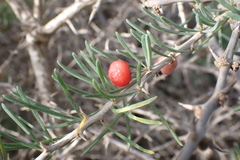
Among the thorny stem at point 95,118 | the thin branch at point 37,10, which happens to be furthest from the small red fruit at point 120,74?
the thin branch at point 37,10

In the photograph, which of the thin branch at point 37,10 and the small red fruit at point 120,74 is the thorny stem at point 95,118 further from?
the thin branch at point 37,10

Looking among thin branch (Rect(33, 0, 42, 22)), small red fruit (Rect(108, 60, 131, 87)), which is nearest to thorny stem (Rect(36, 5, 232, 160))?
small red fruit (Rect(108, 60, 131, 87))

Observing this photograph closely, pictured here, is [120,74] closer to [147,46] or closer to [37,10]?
[147,46]

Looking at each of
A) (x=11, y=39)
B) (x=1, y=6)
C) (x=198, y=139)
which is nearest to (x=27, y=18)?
(x=1, y=6)

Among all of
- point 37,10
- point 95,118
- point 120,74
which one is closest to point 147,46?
point 120,74

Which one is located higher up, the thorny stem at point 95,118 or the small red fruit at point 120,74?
the small red fruit at point 120,74

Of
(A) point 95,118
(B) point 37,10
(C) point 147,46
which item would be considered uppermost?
(B) point 37,10

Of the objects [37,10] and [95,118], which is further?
[37,10]

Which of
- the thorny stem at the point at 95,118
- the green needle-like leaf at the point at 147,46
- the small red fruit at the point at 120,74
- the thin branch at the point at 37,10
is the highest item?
the thin branch at the point at 37,10

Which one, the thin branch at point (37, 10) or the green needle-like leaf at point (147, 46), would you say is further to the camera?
the thin branch at point (37, 10)

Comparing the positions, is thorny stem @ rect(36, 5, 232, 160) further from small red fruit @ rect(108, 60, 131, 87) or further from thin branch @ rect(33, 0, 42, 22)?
thin branch @ rect(33, 0, 42, 22)

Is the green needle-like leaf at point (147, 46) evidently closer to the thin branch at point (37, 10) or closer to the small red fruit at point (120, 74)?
the small red fruit at point (120, 74)
